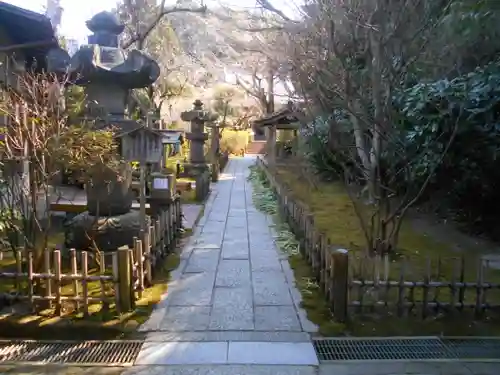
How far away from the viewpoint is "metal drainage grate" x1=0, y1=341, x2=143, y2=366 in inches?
150

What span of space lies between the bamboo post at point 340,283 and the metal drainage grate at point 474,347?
950 mm

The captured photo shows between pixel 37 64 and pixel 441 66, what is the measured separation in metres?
6.87

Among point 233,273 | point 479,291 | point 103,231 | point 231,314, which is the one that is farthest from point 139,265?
point 479,291

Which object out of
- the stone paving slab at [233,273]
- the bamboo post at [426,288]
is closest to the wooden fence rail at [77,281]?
the stone paving slab at [233,273]

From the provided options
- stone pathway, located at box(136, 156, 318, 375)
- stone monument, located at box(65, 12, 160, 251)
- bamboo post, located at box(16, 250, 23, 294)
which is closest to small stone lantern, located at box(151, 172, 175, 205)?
stone pathway, located at box(136, 156, 318, 375)

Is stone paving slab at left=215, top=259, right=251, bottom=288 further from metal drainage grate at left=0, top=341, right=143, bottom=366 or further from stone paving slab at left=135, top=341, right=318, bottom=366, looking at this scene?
metal drainage grate at left=0, top=341, right=143, bottom=366

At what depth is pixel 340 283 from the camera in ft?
14.9

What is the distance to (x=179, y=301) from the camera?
518 centimetres

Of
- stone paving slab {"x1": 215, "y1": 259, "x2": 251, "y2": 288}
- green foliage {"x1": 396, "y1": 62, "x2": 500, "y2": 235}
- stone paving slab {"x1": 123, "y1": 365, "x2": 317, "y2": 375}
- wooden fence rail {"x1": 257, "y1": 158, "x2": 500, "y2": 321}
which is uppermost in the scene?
green foliage {"x1": 396, "y1": 62, "x2": 500, "y2": 235}

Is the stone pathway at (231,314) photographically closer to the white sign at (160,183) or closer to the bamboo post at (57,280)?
the bamboo post at (57,280)

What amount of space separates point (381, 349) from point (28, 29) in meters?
6.77

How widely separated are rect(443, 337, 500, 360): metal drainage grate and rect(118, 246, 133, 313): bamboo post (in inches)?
120

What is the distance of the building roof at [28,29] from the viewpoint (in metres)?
6.68

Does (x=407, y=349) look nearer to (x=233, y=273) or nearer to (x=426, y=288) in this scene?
(x=426, y=288)
